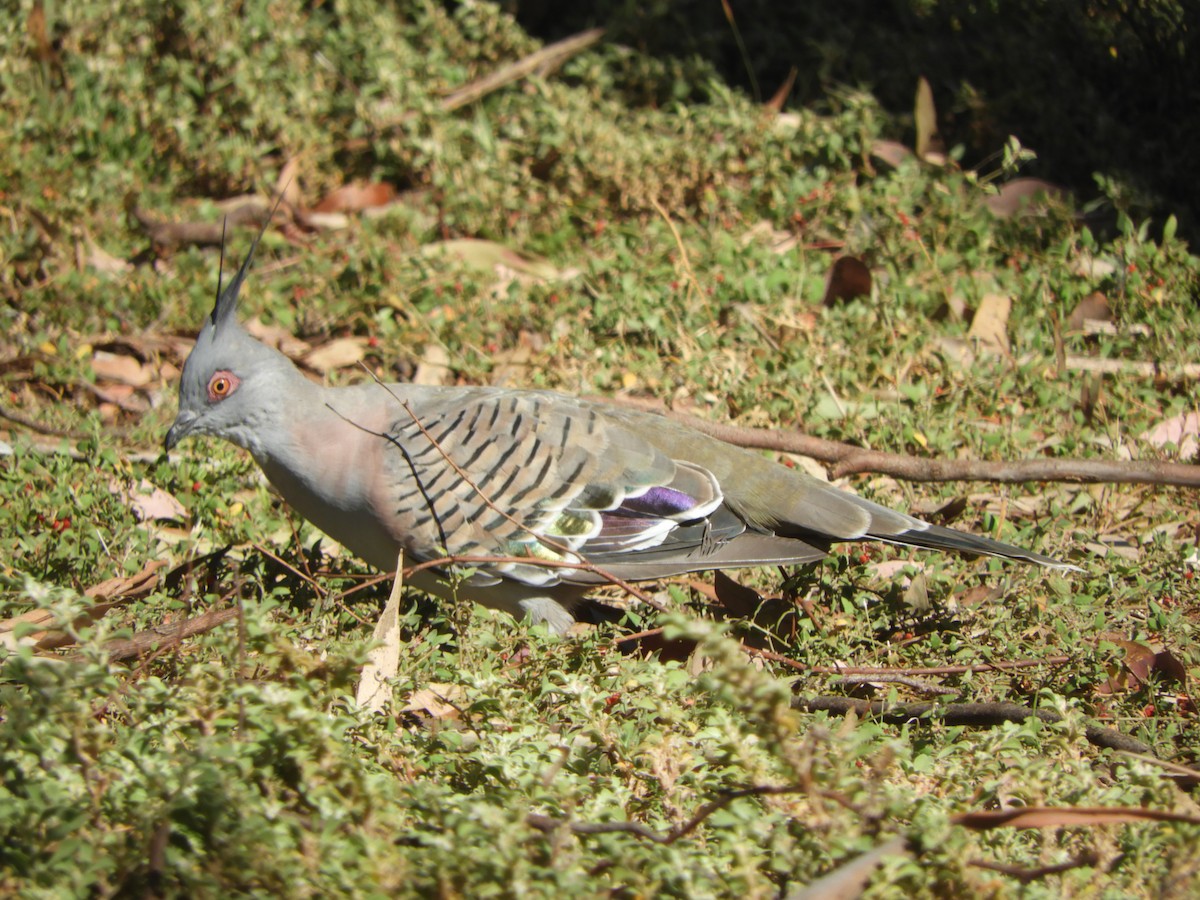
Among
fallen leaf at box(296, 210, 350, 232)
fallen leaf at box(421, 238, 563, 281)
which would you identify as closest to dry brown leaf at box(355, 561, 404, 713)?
fallen leaf at box(421, 238, 563, 281)

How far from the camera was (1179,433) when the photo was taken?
4.86m

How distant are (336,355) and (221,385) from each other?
4.84 ft

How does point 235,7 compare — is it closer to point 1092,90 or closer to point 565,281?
point 565,281

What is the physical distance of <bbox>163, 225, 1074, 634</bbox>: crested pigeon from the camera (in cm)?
395

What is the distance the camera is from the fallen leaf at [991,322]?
18.0 feet

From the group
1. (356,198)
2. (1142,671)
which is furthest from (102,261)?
(1142,671)

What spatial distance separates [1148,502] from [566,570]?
7.67 ft

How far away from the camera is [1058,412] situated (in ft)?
16.6

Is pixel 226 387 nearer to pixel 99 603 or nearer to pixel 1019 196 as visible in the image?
pixel 99 603

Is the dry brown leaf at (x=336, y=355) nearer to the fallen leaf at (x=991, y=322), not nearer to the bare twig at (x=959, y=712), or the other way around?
the fallen leaf at (x=991, y=322)

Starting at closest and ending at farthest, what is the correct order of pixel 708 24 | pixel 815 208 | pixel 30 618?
pixel 30 618, pixel 815 208, pixel 708 24

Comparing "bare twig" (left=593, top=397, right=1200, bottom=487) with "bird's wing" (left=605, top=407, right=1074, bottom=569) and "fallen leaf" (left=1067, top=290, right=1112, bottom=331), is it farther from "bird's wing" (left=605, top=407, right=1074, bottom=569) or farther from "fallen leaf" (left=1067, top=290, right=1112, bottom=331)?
"fallen leaf" (left=1067, top=290, right=1112, bottom=331)

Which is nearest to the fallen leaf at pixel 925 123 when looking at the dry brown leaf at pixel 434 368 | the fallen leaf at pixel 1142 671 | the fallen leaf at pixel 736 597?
the dry brown leaf at pixel 434 368

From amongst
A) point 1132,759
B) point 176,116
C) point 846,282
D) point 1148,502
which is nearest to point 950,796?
point 1132,759
